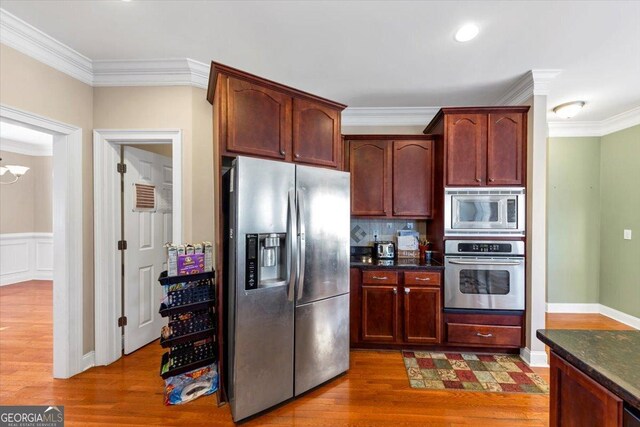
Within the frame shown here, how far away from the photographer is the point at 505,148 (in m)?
2.81

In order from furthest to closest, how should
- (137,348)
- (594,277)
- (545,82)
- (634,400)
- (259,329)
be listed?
(594,277) → (137,348) → (545,82) → (259,329) → (634,400)

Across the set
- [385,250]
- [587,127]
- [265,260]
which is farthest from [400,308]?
[587,127]

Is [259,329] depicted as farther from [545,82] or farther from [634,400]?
[545,82]

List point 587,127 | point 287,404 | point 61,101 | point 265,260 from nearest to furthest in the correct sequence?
point 265,260 < point 287,404 < point 61,101 < point 587,127

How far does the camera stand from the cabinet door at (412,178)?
3244 mm

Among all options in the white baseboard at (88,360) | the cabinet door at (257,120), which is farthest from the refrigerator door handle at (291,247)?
the white baseboard at (88,360)

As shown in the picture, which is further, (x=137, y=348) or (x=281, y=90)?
(x=137, y=348)

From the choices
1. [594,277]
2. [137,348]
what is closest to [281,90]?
[137,348]

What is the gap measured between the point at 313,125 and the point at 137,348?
2864 millimetres

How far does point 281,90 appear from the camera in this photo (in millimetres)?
2268

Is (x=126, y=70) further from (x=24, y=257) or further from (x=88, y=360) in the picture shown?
(x=24, y=257)

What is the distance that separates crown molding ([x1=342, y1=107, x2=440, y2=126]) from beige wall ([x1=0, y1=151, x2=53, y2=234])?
624 cm

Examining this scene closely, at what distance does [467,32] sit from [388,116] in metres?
1.56

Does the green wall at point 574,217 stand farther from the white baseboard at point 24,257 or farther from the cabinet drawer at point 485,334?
the white baseboard at point 24,257
